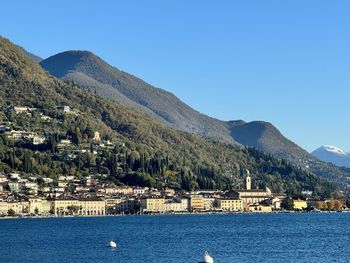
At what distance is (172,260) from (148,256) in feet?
16.0

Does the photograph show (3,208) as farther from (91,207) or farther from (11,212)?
(91,207)

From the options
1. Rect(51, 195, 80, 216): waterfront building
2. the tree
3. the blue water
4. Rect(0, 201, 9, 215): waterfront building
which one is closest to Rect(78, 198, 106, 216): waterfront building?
Rect(51, 195, 80, 216): waterfront building

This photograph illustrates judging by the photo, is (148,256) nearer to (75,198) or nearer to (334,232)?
(334,232)

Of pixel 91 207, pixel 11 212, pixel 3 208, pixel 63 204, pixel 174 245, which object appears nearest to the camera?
pixel 174 245

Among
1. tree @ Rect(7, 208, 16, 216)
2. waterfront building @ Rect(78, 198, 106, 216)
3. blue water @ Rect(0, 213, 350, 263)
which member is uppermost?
waterfront building @ Rect(78, 198, 106, 216)

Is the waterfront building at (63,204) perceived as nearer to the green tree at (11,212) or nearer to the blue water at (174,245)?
the green tree at (11,212)

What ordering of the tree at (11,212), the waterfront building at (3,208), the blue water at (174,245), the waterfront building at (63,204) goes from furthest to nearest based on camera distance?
the waterfront building at (63,204)
the tree at (11,212)
the waterfront building at (3,208)
the blue water at (174,245)

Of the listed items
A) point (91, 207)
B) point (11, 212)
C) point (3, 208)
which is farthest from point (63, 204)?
point (3, 208)

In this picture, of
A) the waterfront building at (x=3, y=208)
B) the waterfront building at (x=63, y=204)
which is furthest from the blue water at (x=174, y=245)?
the waterfront building at (x=63, y=204)

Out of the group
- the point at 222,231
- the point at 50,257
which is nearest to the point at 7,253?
the point at 50,257

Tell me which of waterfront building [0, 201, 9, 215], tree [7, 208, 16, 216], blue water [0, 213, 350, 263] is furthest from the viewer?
tree [7, 208, 16, 216]

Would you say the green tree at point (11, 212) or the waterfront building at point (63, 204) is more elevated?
the waterfront building at point (63, 204)

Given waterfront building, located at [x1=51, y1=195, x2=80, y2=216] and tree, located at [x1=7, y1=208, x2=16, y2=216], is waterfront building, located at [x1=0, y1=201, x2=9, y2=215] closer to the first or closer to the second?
tree, located at [x1=7, y1=208, x2=16, y2=216]

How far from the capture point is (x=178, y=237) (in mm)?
108750
